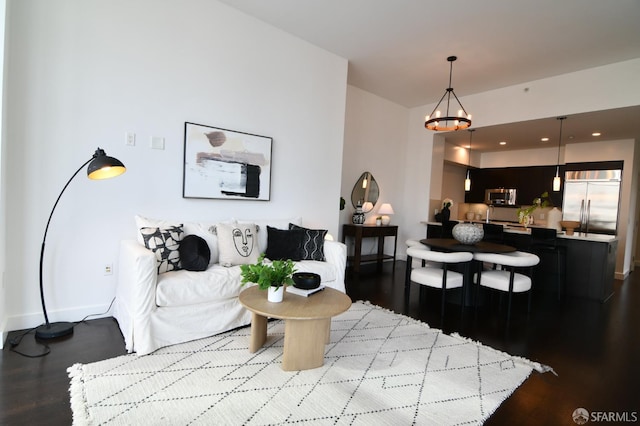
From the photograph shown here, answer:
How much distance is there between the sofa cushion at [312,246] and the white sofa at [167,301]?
865 millimetres

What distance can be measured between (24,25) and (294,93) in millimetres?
2547

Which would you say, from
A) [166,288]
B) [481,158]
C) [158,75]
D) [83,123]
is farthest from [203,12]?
[481,158]

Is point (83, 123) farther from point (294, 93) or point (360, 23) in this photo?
point (360, 23)

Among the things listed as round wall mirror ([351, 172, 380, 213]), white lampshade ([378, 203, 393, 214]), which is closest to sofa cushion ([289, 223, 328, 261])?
round wall mirror ([351, 172, 380, 213])

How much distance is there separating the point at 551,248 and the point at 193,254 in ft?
15.8

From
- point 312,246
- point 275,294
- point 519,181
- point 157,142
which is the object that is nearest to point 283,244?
point 312,246

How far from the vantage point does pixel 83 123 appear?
2752 millimetres

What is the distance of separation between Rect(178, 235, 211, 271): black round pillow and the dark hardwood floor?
752 millimetres

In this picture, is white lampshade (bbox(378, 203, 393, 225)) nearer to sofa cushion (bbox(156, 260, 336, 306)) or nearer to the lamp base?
sofa cushion (bbox(156, 260, 336, 306))

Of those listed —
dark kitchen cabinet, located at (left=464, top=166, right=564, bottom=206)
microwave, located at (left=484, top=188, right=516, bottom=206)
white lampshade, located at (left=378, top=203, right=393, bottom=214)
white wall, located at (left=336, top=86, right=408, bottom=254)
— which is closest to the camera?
white wall, located at (left=336, top=86, right=408, bottom=254)

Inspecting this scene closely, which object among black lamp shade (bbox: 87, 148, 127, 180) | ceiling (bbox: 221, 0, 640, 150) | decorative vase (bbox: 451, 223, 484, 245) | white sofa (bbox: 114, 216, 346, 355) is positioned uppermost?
ceiling (bbox: 221, 0, 640, 150)

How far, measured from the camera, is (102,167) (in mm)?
2303

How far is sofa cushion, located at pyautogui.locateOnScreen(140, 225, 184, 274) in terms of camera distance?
2.66 m

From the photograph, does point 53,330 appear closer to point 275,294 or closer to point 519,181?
point 275,294
